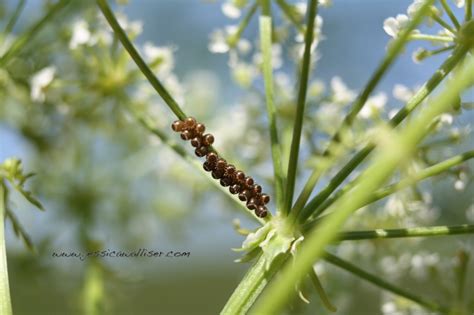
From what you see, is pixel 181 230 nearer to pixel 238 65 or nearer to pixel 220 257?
pixel 238 65

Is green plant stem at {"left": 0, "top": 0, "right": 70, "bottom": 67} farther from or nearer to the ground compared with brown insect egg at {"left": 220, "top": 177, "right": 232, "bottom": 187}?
farther from the ground

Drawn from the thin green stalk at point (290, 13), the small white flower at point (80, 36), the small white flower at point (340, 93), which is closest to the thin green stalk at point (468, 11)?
the thin green stalk at point (290, 13)

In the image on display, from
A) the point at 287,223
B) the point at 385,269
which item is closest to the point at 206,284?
the point at 385,269

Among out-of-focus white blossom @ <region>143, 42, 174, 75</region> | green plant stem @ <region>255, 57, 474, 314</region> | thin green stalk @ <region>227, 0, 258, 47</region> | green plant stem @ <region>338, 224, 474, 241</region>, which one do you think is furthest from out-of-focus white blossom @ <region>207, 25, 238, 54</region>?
green plant stem @ <region>255, 57, 474, 314</region>

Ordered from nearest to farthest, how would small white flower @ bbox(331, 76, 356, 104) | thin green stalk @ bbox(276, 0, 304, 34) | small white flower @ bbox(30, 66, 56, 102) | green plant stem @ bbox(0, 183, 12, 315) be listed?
green plant stem @ bbox(0, 183, 12, 315)
thin green stalk @ bbox(276, 0, 304, 34)
small white flower @ bbox(30, 66, 56, 102)
small white flower @ bbox(331, 76, 356, 104)

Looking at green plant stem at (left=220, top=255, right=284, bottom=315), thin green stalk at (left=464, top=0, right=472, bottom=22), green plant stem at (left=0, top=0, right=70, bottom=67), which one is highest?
green plant stem at (left=0, top=0, right=70, bottom=67)

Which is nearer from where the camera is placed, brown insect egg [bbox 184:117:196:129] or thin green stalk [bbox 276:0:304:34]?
brown insect egg [bbox 184:117:196:129]

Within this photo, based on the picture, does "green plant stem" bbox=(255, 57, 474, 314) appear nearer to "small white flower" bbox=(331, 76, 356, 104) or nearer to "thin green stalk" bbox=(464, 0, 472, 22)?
"thin green stalk" bbox=(464, 0, 472, 22)

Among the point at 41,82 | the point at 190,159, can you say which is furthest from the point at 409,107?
the point at 41,82
